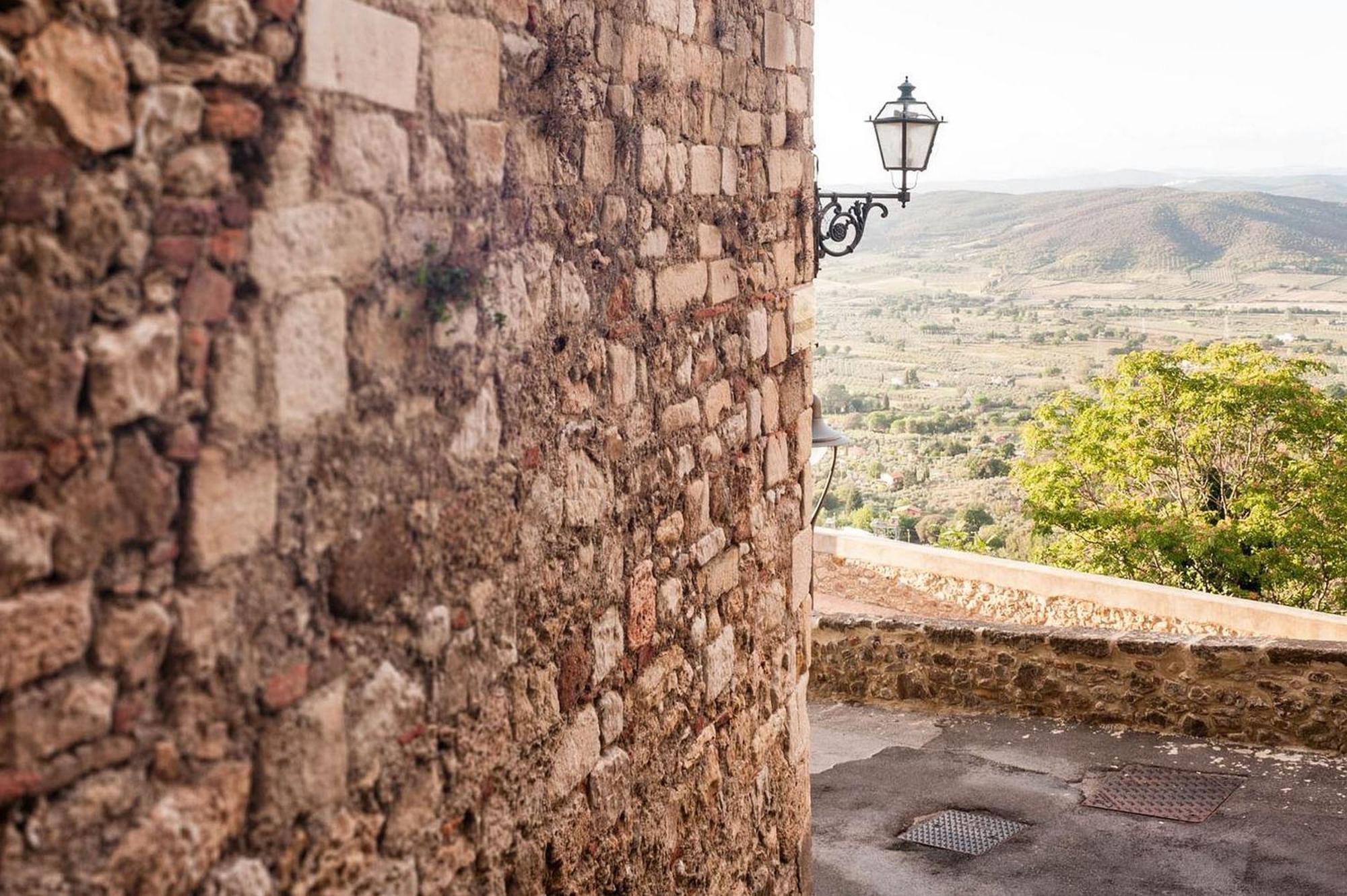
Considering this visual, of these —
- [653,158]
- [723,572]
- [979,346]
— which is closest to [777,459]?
[723,572]

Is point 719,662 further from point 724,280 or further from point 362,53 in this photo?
point 362,53

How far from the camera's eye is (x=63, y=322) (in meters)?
1.69

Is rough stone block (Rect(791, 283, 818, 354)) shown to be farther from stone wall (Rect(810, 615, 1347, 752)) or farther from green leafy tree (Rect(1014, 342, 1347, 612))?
green leafy tree (Rect(1014, 342, 1347, 612))

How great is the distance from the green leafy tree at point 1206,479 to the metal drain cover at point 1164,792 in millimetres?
13756

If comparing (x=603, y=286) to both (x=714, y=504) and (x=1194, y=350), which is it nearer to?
(x=714, y=504)

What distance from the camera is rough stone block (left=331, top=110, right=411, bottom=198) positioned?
217 cm

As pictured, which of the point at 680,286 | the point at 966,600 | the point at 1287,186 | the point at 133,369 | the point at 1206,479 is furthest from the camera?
the point at 1287,186

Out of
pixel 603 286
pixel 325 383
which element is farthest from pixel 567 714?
pixel 325 383

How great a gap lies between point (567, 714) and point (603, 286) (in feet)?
3.24

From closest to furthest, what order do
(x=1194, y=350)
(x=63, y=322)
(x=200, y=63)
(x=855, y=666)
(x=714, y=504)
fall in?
(x=63, y=322)
(x=200, y=63)
(x=714, y=504)
(x=855, y=666)
(x=1194, y=350)

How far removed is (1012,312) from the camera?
2008 inches

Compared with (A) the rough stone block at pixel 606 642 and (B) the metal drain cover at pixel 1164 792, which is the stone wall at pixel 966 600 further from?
(A) the rough stone block at pixel 606 642

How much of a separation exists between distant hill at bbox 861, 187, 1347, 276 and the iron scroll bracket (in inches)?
1787

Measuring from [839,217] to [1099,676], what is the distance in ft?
14.4
